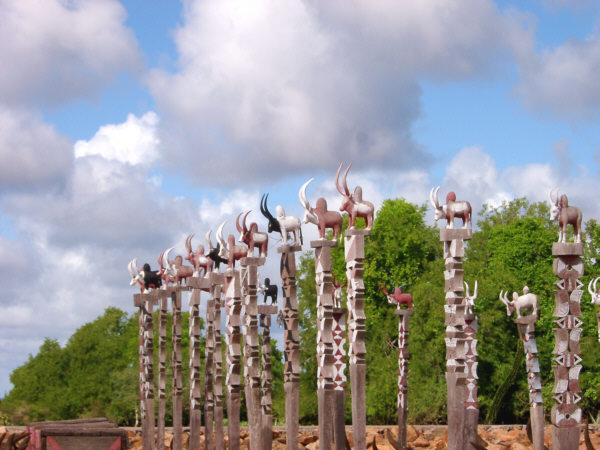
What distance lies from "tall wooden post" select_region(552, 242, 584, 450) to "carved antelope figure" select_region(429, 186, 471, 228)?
1.88 metres

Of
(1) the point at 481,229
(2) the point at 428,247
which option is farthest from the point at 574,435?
(1) the point at 481,229

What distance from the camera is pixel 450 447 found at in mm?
16031

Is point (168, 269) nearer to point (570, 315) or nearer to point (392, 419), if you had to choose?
point (570, 315)

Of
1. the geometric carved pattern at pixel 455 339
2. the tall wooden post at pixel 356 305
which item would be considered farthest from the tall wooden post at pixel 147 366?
the geometric carved pattern at pixel 455 339

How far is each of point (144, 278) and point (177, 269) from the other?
1.89 meters

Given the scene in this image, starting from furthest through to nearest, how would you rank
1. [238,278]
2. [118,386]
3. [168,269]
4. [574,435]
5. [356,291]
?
[118,386] < [168,269] < [238,278] < [356,291] < [574,435]

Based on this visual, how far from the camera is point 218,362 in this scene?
21.9 meters

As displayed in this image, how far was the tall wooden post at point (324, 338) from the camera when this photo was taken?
1611 centimetres

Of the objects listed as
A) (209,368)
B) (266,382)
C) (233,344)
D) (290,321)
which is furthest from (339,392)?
(209,368)

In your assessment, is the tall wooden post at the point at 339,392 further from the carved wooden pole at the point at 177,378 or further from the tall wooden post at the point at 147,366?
the tall wooden post at the point at 147,366

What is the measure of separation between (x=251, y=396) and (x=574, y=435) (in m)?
5.96

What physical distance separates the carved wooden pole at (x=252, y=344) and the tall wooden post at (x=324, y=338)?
1944 millimetres

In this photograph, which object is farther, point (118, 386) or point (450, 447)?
point (118, 386)

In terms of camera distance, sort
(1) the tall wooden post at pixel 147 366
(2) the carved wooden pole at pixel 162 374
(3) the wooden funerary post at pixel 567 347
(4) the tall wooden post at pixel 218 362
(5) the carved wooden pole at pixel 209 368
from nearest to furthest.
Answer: (3) the wooden funerary post at pixel 567 347 < (4) the tall wooden post at pixel 218 362 < (5) the carved wooden pole at pixel 209 368 < (2) the carved wooden pole at pixel 162 374 < (1) the tall wooden post at pixel 147 366
